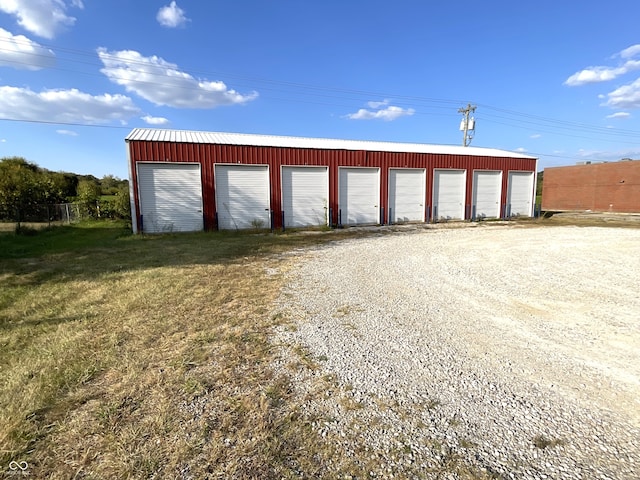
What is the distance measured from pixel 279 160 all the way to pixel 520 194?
55.5 ft

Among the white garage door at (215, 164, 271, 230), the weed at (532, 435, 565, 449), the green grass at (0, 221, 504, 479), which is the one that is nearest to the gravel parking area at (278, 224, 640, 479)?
the weed at (532, 435, 565, 449)

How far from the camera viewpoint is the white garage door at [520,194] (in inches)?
871

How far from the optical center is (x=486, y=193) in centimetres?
2127

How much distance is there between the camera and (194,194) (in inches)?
594

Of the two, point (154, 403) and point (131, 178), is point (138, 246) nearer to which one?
point (131, 178)

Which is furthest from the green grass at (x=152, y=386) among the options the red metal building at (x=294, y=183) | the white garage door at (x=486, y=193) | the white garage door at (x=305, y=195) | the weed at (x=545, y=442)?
the white garage door at (x=486, y=193)

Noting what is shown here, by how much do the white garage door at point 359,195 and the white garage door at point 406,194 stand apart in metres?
0.98

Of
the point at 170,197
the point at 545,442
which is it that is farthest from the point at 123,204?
the point at 545,442

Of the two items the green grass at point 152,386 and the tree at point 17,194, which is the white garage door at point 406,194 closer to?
the green grass at point 152,386

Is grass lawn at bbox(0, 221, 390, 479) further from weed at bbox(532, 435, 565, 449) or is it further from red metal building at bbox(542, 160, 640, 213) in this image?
red metal building at bbox(542, 160, 640, 213)

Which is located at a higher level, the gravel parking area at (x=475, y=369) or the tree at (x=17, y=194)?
the tree at (x=17, y=194)

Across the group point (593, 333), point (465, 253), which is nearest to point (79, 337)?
point (593, 333)

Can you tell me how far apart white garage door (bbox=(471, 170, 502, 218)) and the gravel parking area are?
14736 millimetres

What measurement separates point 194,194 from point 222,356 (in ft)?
42.6
